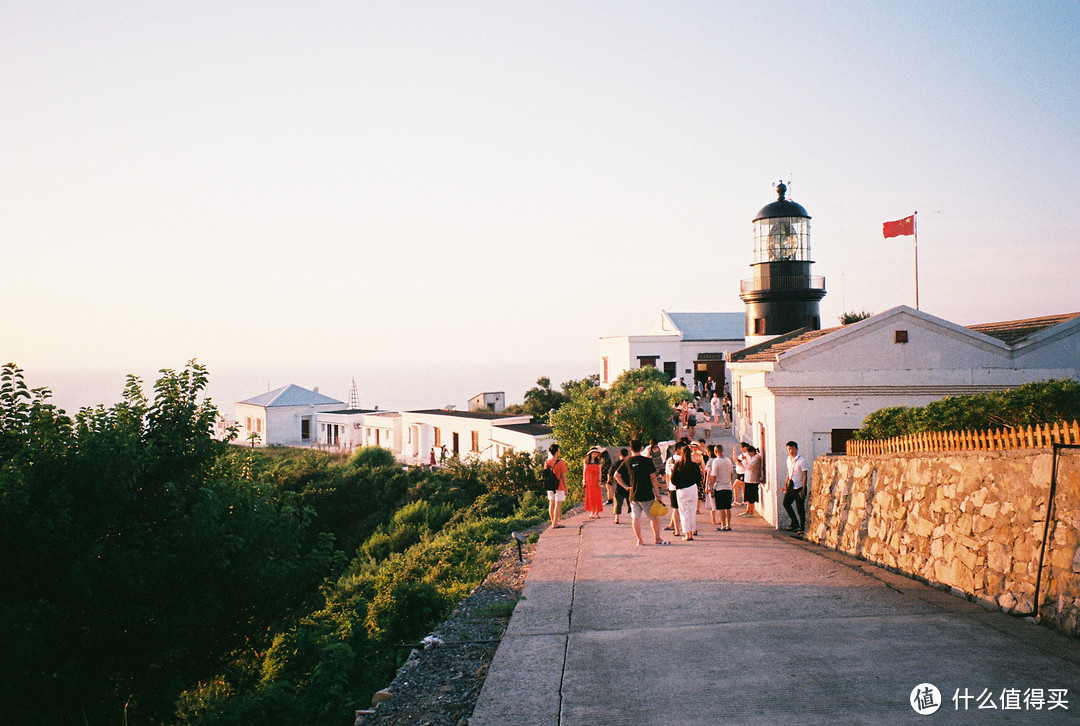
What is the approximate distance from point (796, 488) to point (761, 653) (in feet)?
26.0

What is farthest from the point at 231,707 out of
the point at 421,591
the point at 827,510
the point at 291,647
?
the point at 827,510

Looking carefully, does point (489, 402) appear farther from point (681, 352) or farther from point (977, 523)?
point (977, 523)

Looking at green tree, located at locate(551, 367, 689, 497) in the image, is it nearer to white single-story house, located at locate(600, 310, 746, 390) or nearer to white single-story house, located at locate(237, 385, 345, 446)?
white single-story house, located at locate(600, 310, 746, 390)

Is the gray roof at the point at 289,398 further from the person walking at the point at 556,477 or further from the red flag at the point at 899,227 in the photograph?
the person walking at the point at 556,477

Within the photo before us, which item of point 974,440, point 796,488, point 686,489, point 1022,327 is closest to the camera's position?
point 974,440

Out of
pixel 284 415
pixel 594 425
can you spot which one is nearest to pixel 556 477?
pixel 594 425

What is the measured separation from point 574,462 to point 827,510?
37.6 feet

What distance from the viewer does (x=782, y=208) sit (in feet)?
104

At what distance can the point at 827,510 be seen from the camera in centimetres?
1284

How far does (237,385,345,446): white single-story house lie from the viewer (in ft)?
209

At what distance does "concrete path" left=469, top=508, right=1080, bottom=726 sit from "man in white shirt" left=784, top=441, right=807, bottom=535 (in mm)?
3945

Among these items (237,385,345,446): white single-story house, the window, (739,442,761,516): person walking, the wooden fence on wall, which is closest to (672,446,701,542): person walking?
the wooden fence on wall

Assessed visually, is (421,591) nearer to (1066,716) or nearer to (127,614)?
(127,614)

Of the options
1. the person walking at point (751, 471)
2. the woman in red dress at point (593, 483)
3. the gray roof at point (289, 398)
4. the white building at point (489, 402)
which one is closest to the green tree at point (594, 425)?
the woman in red dress at point (593, 483)
